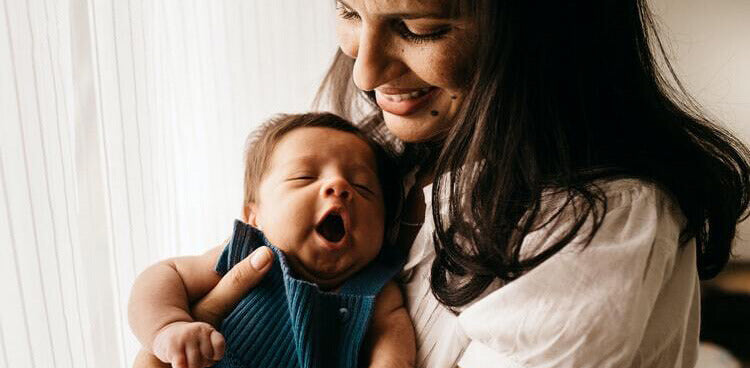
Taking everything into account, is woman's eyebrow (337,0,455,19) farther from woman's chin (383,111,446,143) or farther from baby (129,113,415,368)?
baby (129,113,415,368)

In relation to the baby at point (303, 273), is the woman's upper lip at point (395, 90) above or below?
above

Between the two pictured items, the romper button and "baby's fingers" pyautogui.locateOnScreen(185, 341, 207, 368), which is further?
the romper button

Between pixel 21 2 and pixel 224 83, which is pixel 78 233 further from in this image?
pixel 224 83

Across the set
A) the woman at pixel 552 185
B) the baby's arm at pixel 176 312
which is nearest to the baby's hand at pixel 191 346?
the baby's arm at pixel 176 312

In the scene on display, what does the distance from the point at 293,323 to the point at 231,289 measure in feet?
0.40

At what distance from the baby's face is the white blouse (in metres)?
0.28

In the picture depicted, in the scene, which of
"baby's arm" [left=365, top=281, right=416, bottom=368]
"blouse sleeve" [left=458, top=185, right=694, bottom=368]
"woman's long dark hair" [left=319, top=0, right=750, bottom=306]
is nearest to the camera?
"blouse sleeve" [left=458, top=185, right=694, bottom=368]

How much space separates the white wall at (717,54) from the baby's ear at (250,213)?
1.56m

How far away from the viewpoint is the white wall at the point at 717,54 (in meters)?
2.05

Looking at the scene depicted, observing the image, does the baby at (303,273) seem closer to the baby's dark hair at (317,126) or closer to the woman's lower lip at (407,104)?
the baby's dark hair at (317,126)

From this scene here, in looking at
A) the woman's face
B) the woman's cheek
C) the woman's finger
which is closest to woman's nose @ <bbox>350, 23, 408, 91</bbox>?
the woman's face

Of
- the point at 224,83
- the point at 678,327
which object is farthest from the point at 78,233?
the point at 678,327

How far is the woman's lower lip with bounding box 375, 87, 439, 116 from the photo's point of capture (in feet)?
3.26

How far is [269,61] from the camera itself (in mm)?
1688
